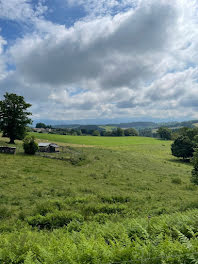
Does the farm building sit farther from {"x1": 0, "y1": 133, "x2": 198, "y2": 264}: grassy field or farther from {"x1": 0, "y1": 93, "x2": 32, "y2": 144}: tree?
{"x1": 0, "y1": 133, "x2": 198, "y2": 264}: grassy field

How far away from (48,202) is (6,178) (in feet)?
31.1

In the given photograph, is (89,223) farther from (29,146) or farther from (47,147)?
(47,147)

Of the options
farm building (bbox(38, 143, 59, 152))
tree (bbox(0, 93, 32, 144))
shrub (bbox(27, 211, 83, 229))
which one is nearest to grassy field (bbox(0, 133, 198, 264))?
shrub (bbox(27, 211, 83, 229))

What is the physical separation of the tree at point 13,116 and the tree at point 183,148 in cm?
5704

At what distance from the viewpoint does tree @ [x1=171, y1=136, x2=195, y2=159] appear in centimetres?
6491

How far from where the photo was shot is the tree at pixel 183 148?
6491cm

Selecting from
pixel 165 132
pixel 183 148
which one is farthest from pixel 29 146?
pixel 165 132

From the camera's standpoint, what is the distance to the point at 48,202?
13.0 metres

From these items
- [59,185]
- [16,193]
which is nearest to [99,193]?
[59,185]

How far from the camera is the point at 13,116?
45.2 metres

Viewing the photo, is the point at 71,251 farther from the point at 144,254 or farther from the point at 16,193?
the point at 16,193

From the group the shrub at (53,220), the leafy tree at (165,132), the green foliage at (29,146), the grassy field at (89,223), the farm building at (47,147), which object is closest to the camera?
the grassy field at (89,223)

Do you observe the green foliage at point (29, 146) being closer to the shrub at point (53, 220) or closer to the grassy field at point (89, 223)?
the grassy field at point (89, 223)

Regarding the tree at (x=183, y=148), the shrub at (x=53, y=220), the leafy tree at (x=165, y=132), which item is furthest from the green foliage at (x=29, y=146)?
the leafy tree at (x=165, y=132)
